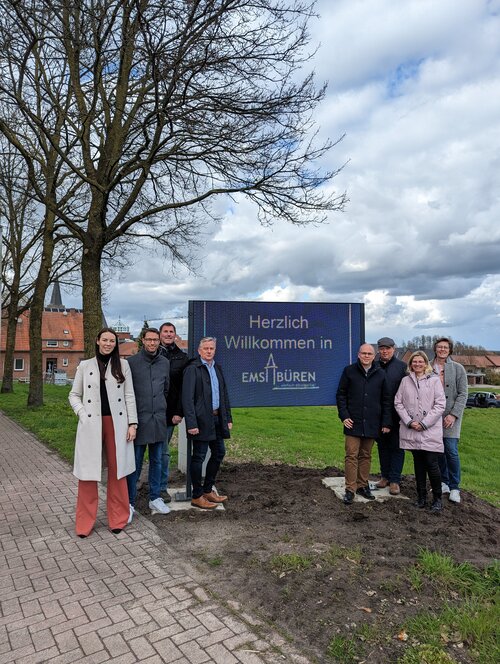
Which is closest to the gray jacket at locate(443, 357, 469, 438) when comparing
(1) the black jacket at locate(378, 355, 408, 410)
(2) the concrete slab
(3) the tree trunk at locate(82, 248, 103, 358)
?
(1) the black jacket at locate(378, 355, 408, 410)

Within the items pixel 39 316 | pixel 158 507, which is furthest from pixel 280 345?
pixel 39 316

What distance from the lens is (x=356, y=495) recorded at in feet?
19.4

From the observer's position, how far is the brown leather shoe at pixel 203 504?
5.50 m

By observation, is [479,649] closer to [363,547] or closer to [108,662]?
[363,547]

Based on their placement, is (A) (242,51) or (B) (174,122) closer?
(A) (242,51)

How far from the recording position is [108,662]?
280 cm

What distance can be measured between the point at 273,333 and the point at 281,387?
71cm

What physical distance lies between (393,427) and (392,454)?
17.6 inches

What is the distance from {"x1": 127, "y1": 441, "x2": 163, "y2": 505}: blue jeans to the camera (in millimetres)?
5328

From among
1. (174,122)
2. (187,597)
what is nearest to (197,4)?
(174,122)

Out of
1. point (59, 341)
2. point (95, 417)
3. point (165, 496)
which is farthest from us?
point (59, 341)

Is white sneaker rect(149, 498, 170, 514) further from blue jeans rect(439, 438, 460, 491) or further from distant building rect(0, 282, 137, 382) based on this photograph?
distant building rect(0, 282, 137, 382)

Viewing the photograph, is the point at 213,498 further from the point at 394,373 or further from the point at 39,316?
the point at 39,316

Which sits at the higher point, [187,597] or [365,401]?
[365,401]
